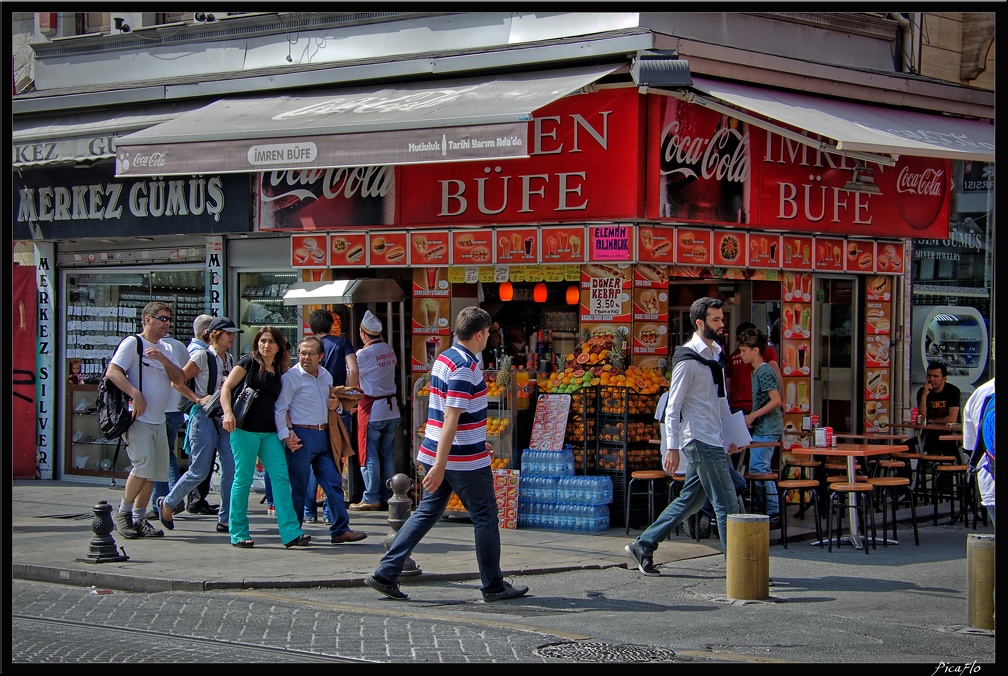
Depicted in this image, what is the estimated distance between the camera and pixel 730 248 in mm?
13070

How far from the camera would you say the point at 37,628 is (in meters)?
7.55

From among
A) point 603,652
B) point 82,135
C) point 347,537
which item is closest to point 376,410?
point 347,537

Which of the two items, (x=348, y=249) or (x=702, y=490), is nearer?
(x=702, y=490)

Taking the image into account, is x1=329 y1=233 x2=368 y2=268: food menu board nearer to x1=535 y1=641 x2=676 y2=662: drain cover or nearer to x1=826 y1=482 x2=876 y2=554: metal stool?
x1=826 y1=482 x2=876 y2=554: metal stool

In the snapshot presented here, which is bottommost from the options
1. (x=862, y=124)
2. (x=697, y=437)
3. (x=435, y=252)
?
(x=697, y=437)

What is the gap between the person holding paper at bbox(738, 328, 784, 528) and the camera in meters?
11.9

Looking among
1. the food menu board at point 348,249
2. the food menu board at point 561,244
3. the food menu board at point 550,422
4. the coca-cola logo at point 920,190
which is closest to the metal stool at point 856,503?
the food menu board at point 550,422

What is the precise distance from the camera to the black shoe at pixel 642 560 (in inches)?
377

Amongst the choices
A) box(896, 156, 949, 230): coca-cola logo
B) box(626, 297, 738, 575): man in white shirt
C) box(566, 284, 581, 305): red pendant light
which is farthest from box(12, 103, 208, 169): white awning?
box(896, 156, 949, 230): coca-cola logo

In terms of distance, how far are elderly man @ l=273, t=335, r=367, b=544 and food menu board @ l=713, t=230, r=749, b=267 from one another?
177 inches

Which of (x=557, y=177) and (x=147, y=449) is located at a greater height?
(x=557, y=177)

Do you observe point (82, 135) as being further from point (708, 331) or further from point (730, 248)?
point (708, 331)

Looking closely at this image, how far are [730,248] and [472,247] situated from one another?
275 centimetres
